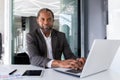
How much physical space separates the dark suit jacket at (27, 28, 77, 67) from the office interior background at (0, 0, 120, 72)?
1901 millimetres

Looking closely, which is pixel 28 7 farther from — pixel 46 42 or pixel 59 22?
pixel 46 42

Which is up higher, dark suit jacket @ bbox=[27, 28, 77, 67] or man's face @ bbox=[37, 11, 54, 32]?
man's face @ bbox=[37, 11, 54, 32]

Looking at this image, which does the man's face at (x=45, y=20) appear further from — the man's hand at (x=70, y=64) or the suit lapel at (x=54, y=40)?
the man's hand at (x=70, y=64)

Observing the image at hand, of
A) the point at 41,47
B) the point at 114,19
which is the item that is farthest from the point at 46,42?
the point at 114,19

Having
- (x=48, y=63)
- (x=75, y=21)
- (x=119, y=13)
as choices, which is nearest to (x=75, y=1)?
(x=75, y=21)

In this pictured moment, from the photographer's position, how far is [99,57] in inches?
47.1

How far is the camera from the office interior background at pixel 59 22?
3930 millimetres

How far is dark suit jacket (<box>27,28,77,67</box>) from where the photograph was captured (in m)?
1.70

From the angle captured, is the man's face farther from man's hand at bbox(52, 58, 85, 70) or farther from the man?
man's hand at bbox(52, 58, 85, 70)

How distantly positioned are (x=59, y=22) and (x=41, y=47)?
7.75ft

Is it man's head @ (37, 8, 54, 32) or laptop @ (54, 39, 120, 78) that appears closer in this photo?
laptop @ (54, 39, 120, 78)

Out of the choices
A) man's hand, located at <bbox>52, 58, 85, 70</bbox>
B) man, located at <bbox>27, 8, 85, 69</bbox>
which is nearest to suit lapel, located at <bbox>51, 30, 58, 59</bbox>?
man, located at <bbox>27, 8, 85, 69</bbox>

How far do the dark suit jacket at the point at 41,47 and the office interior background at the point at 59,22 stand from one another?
190cm

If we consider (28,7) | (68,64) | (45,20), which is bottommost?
(68,64)
